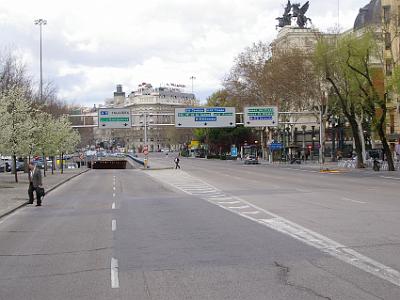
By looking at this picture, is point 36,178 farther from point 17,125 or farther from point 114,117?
point 114,117

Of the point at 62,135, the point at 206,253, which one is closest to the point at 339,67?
the point at 62,135

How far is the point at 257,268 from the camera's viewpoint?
31.9ft

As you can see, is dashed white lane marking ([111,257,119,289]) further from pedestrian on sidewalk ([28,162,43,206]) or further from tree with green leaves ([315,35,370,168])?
tree with green leaves ([315,35,370,168])

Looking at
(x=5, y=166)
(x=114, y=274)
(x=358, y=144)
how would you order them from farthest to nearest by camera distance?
(x=5, y=166) < (x=358, y=144) < (x=114, y=274)

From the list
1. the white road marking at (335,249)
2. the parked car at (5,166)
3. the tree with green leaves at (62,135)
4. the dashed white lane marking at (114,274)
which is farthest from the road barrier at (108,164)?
the dashed white lane marking at (114,274)

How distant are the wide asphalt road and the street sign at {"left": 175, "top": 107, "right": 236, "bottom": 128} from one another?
140 feet

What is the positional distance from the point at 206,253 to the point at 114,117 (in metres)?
54.7

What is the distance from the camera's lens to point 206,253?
1132 centimetres

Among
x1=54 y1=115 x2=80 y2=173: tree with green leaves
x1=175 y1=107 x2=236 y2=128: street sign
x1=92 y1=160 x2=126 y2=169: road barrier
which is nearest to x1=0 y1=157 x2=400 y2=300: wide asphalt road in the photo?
x1=54 y1=115 x2=80 y2=173: tree with green leaves

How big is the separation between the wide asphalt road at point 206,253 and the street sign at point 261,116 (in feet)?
149

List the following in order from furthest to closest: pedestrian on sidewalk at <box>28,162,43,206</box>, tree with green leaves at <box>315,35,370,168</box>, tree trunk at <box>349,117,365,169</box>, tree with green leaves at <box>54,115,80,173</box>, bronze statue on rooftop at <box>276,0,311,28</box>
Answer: bronze statue on rooftop at <box>276,0,311,28</box> → tree with green leaves at <box>54,115,80,173</box> → tree trunk at <box>349,117,365,169</box> → tree with green leaves at <box>315,35,370,168</box> → pedestrian on sidewalk at <box>28,162,43,206</box>

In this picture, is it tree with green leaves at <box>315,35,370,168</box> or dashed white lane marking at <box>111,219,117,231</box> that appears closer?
dashed white lane marking at <box>111,219,117,231</box>

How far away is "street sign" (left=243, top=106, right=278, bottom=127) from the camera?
217 feet

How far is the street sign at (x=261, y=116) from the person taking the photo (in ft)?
217
